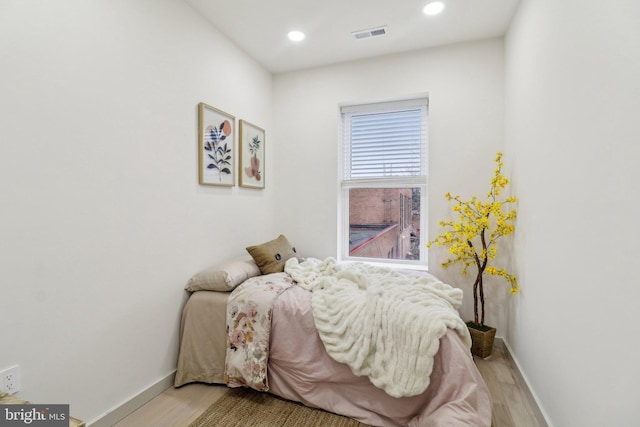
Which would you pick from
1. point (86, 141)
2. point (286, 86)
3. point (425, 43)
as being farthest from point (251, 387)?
point (425, 43)

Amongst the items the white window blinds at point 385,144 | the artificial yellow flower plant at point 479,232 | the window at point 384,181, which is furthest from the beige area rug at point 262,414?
the white window blinds at point 385,144

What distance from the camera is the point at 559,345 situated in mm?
1498

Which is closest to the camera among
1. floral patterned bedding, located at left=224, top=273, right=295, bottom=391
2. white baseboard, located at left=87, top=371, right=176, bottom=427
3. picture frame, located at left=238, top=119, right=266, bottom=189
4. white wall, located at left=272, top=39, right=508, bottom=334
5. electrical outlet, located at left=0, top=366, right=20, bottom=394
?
electrical outlet, located at left=0, top=366, right=20, bottom=394

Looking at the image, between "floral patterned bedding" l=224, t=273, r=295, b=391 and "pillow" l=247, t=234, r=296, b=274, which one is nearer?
"floral patterned bedding" l=224, t=273, r=295, b=391

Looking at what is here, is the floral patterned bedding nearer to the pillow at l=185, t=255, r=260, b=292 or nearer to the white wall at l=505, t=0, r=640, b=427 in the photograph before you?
the pillow at l=185, t=255, r=260, b=292

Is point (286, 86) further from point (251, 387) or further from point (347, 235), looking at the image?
point (251, 387)

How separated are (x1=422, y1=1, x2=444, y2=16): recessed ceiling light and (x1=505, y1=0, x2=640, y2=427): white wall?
55 cm

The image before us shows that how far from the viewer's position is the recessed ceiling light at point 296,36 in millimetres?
2629

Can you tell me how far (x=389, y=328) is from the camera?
1.72 meters

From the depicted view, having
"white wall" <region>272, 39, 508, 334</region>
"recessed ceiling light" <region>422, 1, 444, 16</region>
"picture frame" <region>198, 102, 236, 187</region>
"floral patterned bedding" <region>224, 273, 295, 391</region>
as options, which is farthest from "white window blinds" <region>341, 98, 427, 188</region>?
"floral patterned bedding" <region>224, 273, 295, 391</region>

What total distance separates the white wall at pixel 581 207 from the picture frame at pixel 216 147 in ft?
7.43

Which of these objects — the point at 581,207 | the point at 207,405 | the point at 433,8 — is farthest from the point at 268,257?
the point at 433,8

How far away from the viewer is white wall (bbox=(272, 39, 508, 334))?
274 centimetres

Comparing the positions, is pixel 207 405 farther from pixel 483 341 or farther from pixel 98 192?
pixel 483 341
